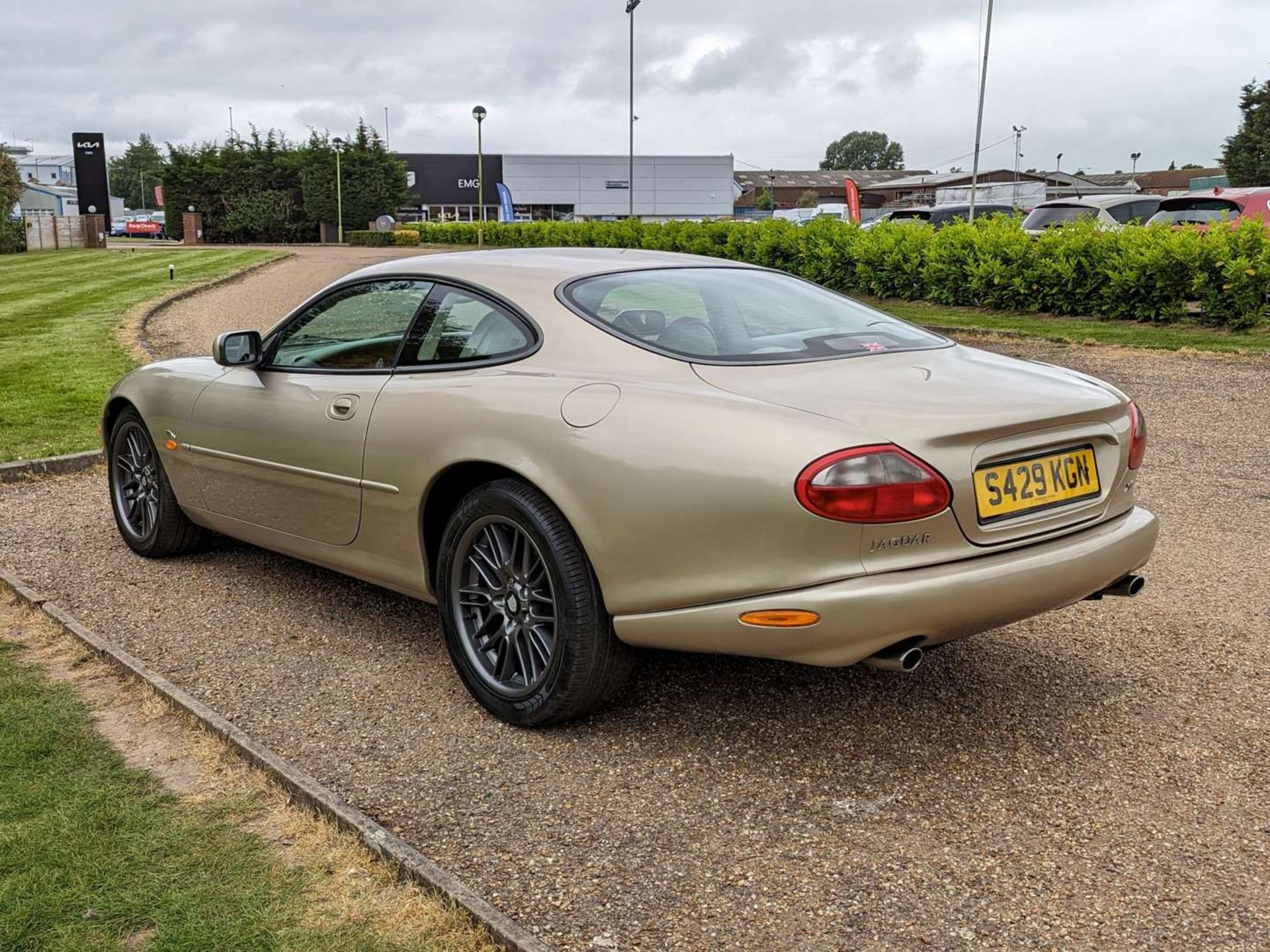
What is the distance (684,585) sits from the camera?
317 centimetres

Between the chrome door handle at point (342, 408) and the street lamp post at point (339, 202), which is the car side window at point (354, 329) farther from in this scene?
the street lamp post at point (339, 202)

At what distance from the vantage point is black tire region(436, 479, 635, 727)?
3.37 metres

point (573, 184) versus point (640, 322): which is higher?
point (573, 184)

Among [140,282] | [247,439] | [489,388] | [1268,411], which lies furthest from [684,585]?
[140,282]

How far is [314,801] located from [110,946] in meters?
0.64

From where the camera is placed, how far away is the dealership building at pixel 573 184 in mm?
74938

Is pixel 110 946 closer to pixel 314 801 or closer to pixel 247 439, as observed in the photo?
pixel 314 801

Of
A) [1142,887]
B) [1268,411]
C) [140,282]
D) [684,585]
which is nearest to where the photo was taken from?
[1142,887]

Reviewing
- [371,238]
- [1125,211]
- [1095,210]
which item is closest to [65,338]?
[1095,210]

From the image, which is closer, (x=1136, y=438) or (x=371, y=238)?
(x=1136, y=438)

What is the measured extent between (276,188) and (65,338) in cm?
4443

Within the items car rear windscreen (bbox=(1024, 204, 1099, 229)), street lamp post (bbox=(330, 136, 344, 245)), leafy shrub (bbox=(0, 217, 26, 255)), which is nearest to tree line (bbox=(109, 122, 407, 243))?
street lamp post (bbox=(330, 136, 344, 245))

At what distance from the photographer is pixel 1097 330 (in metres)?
13.2

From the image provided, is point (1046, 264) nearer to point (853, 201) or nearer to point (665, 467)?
point (853, 201)
